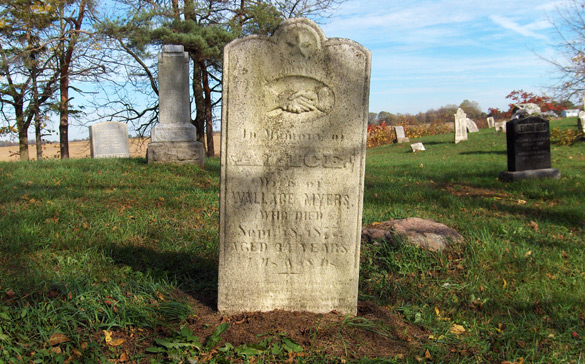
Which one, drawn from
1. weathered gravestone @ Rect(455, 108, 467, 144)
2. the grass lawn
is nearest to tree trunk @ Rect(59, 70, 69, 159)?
the grass lawn

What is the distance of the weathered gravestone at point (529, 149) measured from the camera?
9.05 metres

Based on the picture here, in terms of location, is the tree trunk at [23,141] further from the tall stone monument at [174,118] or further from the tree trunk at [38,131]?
→ the tall stone monument at [174,118]

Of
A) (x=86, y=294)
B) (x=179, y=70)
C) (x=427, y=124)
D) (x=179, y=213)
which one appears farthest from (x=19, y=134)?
(x=427, y=124)

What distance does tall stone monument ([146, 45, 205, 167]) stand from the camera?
950 cm

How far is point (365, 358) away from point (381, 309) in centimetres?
77

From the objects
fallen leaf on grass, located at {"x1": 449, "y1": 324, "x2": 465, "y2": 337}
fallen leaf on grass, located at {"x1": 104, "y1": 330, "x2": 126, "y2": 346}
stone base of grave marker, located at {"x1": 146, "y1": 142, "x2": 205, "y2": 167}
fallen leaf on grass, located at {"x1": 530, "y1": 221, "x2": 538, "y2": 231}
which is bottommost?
fallen leaf on grass, located at {"x1": 449, "y1": 324, "x2": 465, "y2": 337}

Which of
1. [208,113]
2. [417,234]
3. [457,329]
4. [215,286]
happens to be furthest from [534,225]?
[208,113]

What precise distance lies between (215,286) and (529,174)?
24.7 feet

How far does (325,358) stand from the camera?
271cm

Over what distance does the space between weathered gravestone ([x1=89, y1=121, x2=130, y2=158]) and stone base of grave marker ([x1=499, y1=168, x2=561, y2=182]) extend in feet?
36.5

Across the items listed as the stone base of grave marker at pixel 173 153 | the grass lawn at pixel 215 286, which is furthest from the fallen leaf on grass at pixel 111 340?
the stone base of grave marker at pixel 173 153

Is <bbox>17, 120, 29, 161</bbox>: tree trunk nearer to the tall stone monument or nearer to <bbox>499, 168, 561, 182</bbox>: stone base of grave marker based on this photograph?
the tall stone monument

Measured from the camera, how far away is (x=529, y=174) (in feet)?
29.3

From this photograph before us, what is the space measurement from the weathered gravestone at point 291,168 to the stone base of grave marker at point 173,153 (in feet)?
21.7
